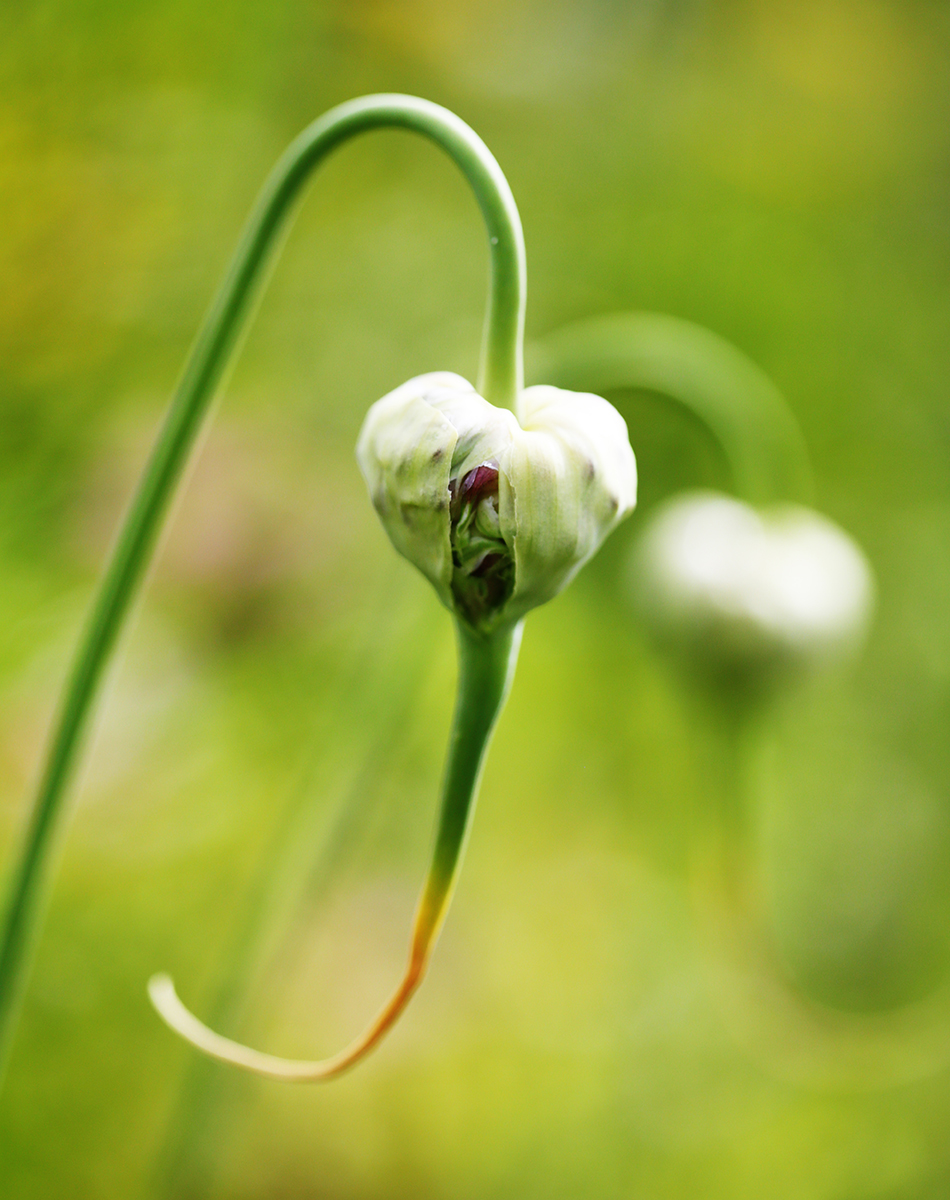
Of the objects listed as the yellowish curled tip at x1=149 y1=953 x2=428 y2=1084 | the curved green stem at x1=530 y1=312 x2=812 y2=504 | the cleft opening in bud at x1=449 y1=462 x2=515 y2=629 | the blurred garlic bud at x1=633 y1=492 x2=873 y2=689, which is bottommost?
the yellowish curled tip at x1=149 y1=953 x2=428 y2=1084

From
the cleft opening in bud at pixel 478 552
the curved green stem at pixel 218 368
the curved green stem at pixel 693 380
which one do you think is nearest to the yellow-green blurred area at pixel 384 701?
the curved green stem at pixel 693 380

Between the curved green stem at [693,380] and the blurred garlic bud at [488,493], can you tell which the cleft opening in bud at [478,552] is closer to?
the blurred garlic bud at [488,493]

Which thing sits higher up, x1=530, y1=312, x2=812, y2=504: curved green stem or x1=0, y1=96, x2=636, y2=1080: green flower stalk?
x1=530, y1=312, x2=812, y2=504: curved green stem

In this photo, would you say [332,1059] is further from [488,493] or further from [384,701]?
[384,701]

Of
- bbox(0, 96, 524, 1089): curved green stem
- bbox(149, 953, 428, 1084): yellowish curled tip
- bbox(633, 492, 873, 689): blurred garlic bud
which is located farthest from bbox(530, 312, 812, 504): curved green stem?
bbox(149, 953, 428, 1084): yellowish curled tip

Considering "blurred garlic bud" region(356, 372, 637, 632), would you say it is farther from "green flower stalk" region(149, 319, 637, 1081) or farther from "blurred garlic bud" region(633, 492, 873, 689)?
"blurred garlic bud" region(633, 492, 873, 689)

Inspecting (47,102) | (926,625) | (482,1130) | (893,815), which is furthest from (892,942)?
(47,102)
